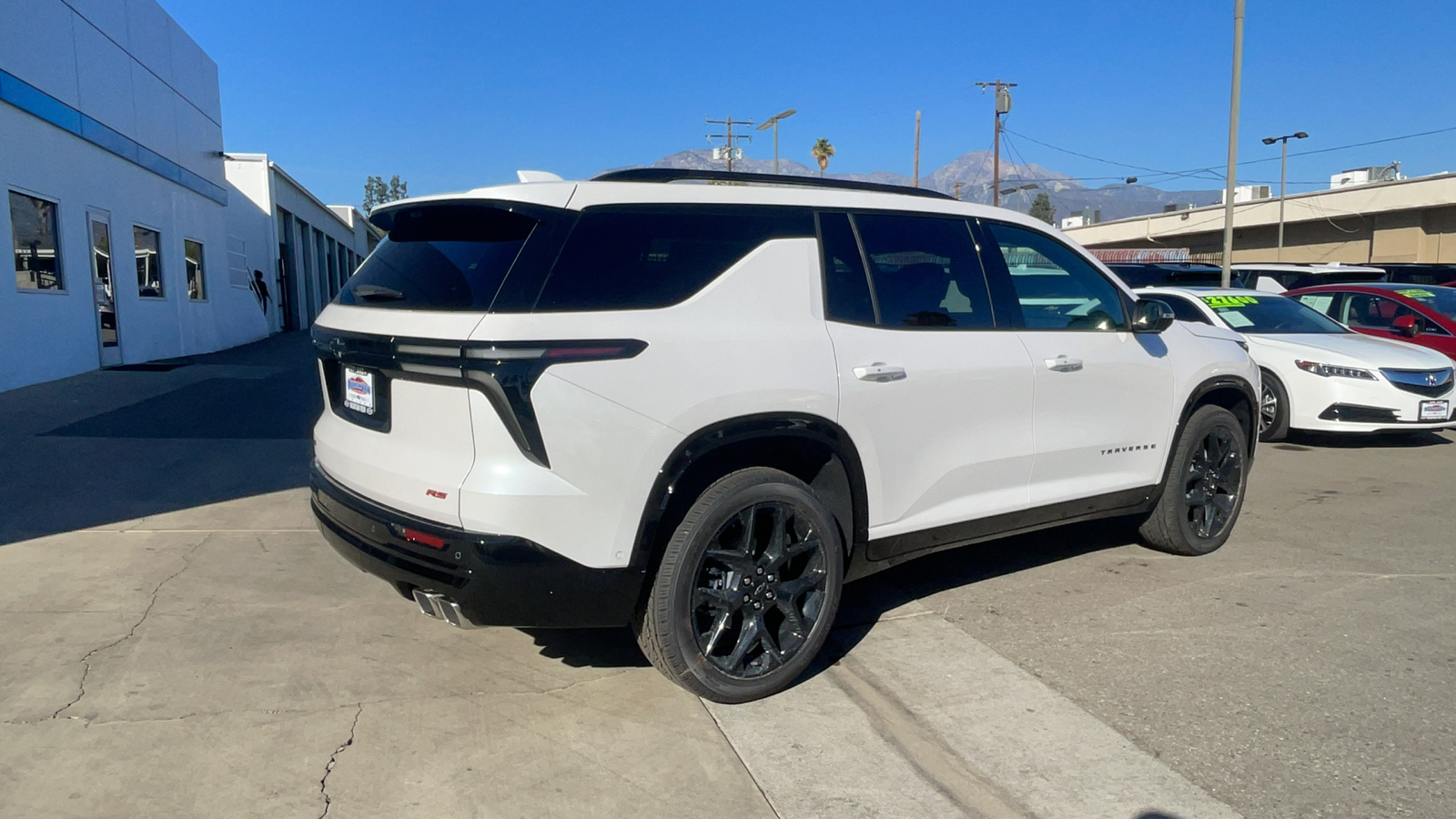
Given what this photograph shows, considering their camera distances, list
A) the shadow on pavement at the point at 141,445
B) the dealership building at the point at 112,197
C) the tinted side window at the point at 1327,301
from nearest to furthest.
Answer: the shadow on pavement at the point at 141,445 → the dealership building at the point at 112,197 → the tinted side window at the point at 1327,301

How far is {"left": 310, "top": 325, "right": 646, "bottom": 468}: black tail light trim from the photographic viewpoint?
3.04 m

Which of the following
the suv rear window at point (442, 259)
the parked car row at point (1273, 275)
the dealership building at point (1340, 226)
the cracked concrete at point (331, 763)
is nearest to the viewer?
the cracked concrete at point (331, 763)

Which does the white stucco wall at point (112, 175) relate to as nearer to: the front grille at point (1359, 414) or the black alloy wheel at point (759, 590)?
the black alloy wheel at point (759, 590)

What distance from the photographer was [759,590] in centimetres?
361

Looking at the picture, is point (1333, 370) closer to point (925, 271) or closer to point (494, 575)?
point (925, 271)

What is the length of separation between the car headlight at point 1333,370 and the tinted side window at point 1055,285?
17.9 ft

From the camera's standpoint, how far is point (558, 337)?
10.2 ft

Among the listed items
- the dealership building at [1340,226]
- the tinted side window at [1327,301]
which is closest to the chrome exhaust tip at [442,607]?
the tinted side window at [1327,301]

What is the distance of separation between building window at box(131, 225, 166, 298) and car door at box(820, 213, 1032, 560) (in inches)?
603

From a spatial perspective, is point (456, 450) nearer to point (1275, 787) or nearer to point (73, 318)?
point (1275, 787)

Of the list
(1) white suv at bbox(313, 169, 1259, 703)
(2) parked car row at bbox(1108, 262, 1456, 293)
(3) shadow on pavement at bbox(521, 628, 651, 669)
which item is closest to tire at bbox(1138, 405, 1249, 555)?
(1) white suv at bbox(313, 169, 1259, 703)

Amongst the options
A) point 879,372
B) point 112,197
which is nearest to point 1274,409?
point 879,372

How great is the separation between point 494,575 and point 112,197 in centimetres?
1486

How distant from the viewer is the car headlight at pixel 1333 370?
9070 millimetres
